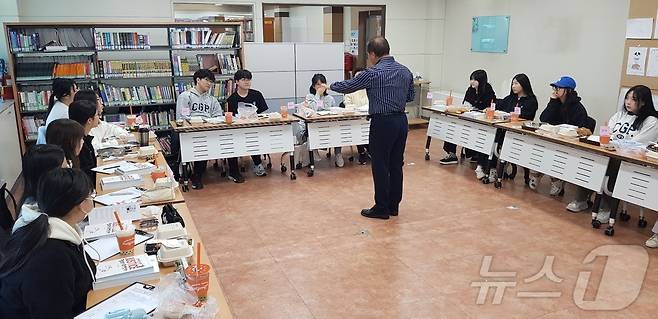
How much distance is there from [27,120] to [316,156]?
3703 mm

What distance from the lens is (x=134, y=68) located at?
21.3 ft

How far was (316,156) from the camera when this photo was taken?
7164 mm

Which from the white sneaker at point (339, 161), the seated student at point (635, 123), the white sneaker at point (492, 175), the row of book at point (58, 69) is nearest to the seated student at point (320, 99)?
the white sneaker at point (339, 161)

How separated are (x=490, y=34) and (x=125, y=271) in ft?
24.2

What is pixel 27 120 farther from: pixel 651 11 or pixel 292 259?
pixel 651 11

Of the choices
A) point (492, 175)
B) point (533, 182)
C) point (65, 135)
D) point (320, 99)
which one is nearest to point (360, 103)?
point (320, 99)

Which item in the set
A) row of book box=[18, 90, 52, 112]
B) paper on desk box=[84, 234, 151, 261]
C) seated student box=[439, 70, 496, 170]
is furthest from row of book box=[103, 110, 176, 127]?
paper on desk box=[84, 234, 151, 261]

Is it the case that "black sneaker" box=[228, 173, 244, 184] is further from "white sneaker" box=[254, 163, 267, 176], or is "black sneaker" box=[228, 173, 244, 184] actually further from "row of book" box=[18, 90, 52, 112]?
"row of book" box=[18, 90, 52, 112]

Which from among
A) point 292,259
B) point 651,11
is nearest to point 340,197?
point 292,259

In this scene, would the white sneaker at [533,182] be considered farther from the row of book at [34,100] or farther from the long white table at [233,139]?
the row of book at [34,100]

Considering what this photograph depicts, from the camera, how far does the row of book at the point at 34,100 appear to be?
239 inches

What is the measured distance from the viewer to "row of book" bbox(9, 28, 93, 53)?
595 centimetres

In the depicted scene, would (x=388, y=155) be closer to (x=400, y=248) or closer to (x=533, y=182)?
(x=400, y=248)

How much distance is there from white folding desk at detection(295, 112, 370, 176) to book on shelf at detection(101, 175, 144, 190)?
2.91 meters
